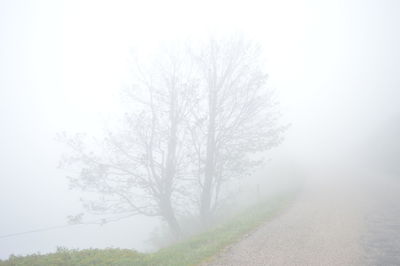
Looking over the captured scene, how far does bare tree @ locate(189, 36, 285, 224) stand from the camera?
587 inches

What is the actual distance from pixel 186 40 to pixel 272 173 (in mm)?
21516

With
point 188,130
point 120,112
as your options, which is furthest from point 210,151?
point 120,112

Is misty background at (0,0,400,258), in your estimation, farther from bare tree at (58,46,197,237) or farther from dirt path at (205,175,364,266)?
dirt path at (205,175,364,266)

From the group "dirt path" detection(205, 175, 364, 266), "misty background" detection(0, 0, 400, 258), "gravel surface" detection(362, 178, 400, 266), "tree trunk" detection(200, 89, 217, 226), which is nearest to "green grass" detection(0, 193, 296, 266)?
"dirt path" detection(205, 175, 364, 266)

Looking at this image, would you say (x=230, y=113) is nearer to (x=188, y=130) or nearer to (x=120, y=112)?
(x=188, y=130)

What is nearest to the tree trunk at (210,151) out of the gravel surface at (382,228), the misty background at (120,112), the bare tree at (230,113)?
the bare tree at (230,113)

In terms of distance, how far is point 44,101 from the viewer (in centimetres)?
14688

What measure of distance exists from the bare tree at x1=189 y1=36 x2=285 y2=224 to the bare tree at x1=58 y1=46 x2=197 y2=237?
1061 millimetres

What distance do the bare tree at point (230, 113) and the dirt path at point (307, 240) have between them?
4.25 m

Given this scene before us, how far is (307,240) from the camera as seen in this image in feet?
25.1

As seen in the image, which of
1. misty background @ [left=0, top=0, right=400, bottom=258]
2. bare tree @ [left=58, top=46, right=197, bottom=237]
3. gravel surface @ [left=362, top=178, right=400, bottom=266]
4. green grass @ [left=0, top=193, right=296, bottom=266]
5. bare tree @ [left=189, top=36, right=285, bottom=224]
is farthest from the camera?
misty background @ [left=0, top=0, right=400, bottom=258]

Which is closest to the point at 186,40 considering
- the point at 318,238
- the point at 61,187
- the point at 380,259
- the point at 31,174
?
the point at 318,238

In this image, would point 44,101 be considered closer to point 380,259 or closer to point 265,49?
point 265,49

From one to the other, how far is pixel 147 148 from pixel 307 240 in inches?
357
